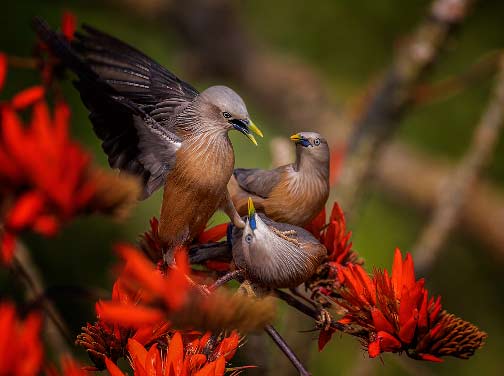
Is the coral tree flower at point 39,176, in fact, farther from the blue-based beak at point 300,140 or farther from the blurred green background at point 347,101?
the blurred green background at point 347,101

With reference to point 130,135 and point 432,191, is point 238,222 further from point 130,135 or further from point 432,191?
point 432,191

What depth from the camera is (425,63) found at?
979 millimetres

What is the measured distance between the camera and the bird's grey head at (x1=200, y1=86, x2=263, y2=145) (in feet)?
1.28

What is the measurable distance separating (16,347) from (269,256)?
0.14 m

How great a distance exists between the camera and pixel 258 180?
494 millimetres

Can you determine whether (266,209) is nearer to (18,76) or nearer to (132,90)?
(132,90)

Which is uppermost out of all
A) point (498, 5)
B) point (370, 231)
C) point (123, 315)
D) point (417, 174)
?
point (498, 5)

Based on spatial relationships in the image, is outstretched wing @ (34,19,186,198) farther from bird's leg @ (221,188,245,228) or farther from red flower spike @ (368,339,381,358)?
red flower spike @ (368,339,381,358)

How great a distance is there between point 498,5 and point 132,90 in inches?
56.7

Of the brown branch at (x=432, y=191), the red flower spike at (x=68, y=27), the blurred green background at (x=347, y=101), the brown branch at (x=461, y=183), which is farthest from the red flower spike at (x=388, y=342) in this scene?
the brown branch at (x=432, y=191)

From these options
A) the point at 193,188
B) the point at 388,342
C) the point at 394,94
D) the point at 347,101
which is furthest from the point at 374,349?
the point at 347,101

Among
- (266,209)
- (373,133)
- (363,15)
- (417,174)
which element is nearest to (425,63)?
(373,133)

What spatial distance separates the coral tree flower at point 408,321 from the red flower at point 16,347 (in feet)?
0.57

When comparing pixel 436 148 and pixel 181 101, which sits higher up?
pixel 181 101
